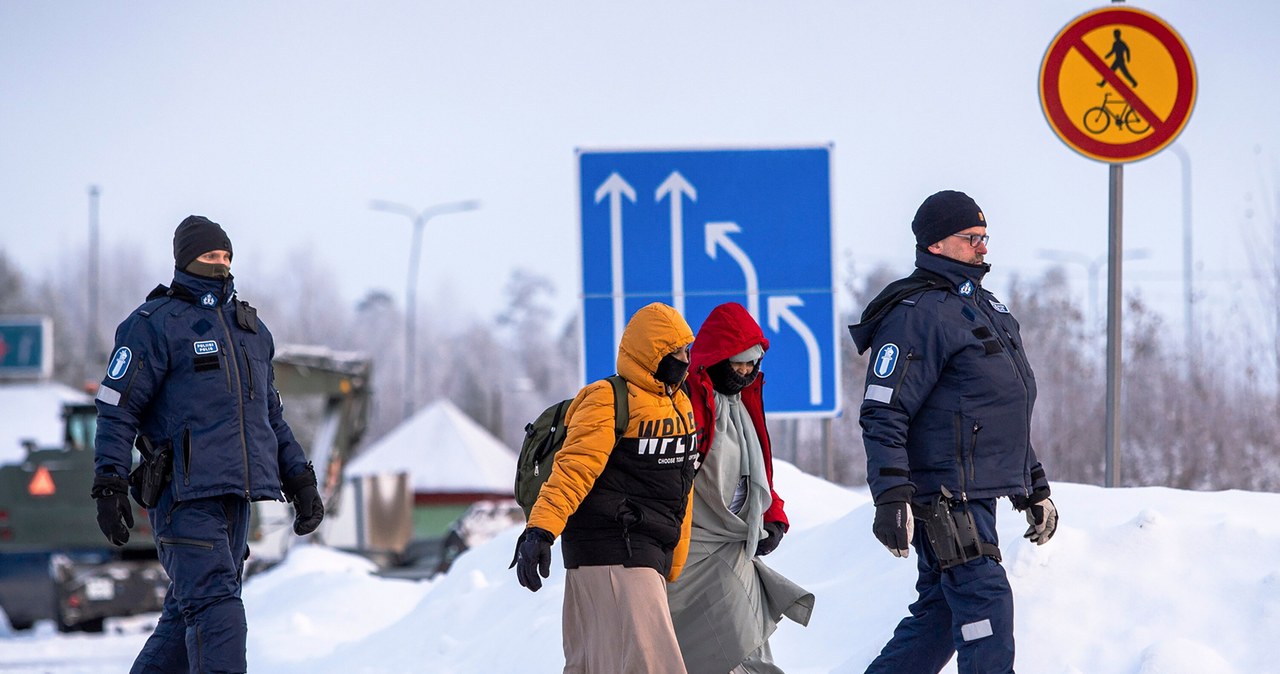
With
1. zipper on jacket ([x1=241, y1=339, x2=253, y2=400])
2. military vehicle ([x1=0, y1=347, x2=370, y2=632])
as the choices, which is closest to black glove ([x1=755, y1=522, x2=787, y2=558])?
zipper on jacket ([x1=241, y1=339, x2=253, y2=400])

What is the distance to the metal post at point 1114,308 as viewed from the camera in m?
6.88

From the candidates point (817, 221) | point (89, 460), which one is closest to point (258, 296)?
point (89, 460)

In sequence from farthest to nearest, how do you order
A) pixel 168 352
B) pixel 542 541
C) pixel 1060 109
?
pixel 1060 109
pixel 168 352
pixel 542 541

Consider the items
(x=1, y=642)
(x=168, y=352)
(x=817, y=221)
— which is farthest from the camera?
(x=1, y=642)

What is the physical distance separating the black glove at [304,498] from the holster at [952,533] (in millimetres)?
2393

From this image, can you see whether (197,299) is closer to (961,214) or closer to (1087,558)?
(961,214)

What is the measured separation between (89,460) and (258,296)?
8521cm

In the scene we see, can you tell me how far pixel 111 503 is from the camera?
5469 mm

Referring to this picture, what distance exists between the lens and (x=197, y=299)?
18.8ft

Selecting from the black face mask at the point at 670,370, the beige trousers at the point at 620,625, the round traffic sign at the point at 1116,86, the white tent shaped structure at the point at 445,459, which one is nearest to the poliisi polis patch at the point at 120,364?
the beige trousers at the point at 620,625

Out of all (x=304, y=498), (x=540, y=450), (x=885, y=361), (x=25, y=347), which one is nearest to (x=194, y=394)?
(x=304, y=498)

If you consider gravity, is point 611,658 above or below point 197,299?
below

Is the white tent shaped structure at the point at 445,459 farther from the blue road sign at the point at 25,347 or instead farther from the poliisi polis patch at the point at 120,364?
the blue road sign at the point at 25,347

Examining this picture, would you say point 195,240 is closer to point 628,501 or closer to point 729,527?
point 628,501
